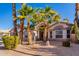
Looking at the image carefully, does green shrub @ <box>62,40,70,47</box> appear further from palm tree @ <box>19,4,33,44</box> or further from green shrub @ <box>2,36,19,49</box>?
green shrub @ <box>2,36,19,49</box>

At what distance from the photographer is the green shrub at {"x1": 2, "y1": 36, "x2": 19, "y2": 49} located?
35.3ft

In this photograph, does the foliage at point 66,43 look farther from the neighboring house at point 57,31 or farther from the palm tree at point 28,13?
the palm tree at point 28,13

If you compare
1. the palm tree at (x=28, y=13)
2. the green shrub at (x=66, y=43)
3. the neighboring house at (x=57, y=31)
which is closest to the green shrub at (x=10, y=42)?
the palm tree at (x=28, y=13)

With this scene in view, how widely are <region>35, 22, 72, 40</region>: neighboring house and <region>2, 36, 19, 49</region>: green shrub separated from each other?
0.69 m

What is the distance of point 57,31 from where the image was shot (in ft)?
37.4

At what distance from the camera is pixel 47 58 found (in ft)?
34.0

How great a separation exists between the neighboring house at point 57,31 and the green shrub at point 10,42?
27.2 inches

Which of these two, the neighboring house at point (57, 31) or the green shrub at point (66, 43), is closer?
the green shrub at point (66, 43)

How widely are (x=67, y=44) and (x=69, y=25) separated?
1.93ft

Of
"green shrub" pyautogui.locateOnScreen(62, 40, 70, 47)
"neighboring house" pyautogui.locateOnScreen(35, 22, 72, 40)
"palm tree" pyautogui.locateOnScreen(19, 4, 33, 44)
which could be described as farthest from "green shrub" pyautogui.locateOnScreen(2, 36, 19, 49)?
"green shrub" pyautogui.locateOnScreen(62, 40, 70, 47)

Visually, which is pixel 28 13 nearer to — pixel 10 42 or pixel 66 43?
pixel 10 42

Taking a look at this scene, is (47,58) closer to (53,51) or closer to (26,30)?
(53,51)

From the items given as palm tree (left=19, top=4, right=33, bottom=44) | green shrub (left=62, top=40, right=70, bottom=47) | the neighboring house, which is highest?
palm tree (left=19, top=4, right=33, bottom=44)

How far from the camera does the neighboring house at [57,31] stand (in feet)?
35.3
